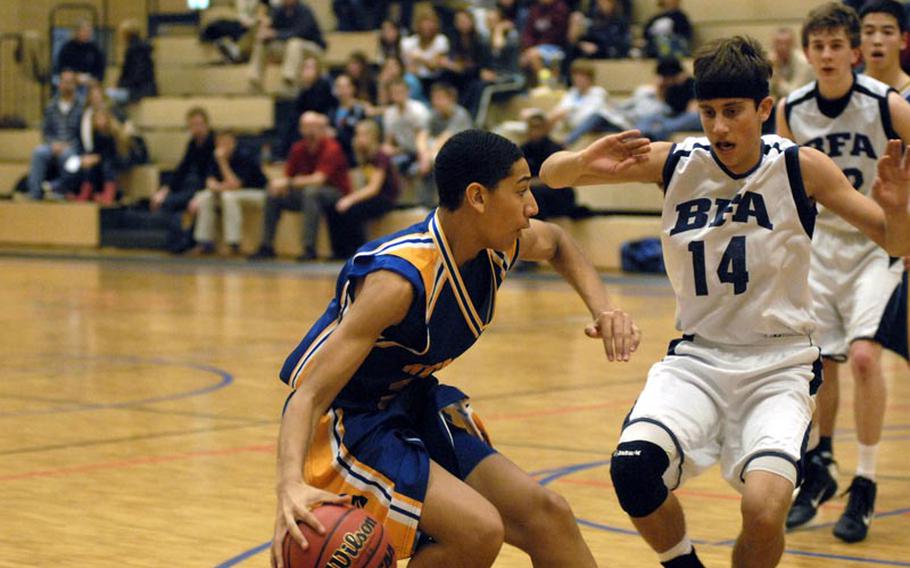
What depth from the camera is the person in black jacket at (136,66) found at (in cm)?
2025

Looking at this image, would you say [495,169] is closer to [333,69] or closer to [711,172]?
[711,172]

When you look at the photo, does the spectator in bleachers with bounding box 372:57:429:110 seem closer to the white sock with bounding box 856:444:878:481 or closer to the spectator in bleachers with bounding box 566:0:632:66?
the spectator in bleachers with bounding box 566:0:632:66

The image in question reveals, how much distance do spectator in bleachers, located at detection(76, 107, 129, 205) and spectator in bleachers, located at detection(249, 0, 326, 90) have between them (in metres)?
1.94

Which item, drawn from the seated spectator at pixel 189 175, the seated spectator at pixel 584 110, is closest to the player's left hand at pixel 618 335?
the seated spectator at pixel 584 110

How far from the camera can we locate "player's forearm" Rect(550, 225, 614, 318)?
13.2 ft

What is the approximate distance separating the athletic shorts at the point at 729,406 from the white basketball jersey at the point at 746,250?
0.06 meters

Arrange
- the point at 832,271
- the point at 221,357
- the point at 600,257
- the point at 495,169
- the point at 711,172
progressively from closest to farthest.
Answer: the point at 495,169 < the point at 711,172 < the point at 832,271 < the point at 221,357 < the point at 600,257

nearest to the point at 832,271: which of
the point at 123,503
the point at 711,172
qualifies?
the point at 711,172

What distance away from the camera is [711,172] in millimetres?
4188

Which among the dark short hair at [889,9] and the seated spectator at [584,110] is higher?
the dark short hair at [889,9]

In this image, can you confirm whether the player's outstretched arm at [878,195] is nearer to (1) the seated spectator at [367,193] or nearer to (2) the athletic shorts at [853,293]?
(2) the athletic shorts at [853,293]

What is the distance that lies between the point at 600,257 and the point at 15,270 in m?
5.99

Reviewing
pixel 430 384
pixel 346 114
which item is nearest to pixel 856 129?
pixel 430 384

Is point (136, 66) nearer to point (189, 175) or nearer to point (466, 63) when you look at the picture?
point (189, 175)
